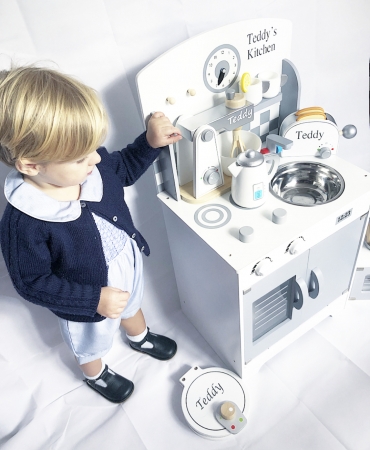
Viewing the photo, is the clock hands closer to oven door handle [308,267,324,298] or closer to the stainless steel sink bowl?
the stainless steel sink bowl

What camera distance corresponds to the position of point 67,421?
107 cm

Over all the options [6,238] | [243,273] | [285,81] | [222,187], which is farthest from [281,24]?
[6,238]

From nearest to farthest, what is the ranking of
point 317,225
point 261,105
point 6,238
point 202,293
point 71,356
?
1. point 6,238
2. point 317,225
3. point 261,105
4. point 202,293
5. point 71,356

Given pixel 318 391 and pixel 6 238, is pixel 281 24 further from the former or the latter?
pixel 318 391

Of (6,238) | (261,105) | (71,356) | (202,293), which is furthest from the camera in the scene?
(71,356)

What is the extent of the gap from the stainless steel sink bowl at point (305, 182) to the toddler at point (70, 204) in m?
0.31

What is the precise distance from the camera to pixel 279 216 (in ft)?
2.68

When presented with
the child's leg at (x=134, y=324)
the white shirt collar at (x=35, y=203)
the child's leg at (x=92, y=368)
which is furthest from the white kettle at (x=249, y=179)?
the child's leg at (x=92, y=368)

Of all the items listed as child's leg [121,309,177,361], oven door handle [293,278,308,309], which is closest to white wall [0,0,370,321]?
child's leg [121,309,177,361]

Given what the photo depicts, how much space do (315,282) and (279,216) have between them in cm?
26

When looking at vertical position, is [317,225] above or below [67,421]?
above

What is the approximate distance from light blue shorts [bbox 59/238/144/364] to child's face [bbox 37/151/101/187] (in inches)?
9.4

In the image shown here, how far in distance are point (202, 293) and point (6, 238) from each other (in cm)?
53

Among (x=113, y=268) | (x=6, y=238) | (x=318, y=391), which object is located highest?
(x=6, y=238)
